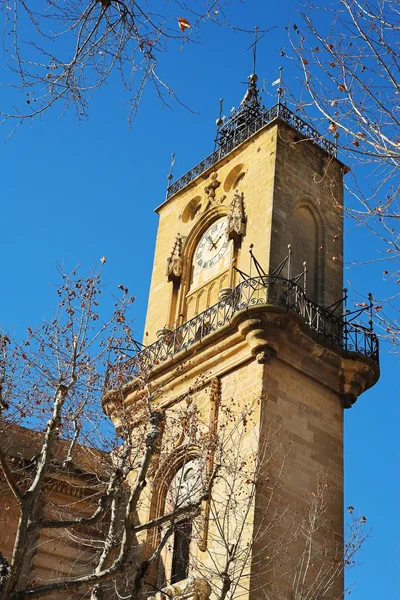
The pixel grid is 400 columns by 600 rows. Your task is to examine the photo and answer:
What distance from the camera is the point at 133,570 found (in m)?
20.0

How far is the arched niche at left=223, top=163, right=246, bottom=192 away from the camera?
25641 millimetres

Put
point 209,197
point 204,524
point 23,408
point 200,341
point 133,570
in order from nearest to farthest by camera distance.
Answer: point 23,408 < point 204,524 < point 133,570 < point 200,341 < point 209,197

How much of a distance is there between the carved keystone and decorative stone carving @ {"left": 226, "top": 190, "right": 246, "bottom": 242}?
414 cm

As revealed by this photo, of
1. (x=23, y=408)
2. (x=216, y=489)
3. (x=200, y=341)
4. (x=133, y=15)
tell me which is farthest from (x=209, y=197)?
(x=133, y=15)

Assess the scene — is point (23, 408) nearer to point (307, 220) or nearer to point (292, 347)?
point (292, 347)

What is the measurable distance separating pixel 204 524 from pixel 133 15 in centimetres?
1248

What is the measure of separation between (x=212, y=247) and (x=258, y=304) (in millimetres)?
5452

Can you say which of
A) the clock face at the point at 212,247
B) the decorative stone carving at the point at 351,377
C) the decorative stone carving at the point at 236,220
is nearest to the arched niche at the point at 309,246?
the decorative stone carving at the point at 236,220

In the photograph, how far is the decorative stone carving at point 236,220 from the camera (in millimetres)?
24141

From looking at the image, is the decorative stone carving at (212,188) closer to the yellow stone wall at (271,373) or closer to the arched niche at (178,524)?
the yellow stone wall at (271,373)

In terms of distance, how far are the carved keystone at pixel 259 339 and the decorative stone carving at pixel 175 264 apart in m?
5.95

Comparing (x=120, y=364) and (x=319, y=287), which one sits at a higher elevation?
(x=319, y=287)

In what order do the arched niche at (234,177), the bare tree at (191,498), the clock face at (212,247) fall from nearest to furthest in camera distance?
the bare tree at (191,498), the clock face at (212,247), the arched niche at (234,177)

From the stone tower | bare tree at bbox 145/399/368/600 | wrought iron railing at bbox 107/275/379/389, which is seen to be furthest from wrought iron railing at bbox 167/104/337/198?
bare tree at bbox 145/399/368/600
